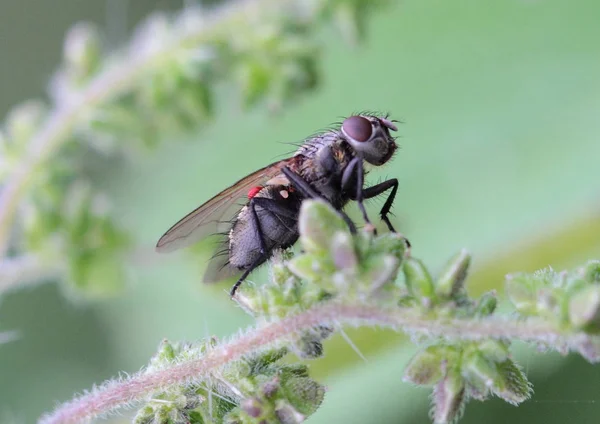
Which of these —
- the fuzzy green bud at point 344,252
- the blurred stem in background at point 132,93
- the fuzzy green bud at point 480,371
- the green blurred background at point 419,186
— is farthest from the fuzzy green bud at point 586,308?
the blurred stem in background at point 132,93

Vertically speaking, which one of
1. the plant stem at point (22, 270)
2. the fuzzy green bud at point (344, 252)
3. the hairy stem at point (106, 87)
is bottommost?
the fuzzy green bud at point (344, 252)

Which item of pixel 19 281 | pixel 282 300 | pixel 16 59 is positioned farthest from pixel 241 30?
pixel 16 59

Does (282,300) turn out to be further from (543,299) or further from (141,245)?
(141,245)

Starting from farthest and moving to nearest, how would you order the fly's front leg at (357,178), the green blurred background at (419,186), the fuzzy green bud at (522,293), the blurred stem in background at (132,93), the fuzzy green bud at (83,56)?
the fuzzy green bud at (83,56), the blurred stem in background at (132,93), the green blurred background at (419,186), the fly's front leg at (357,178), the fuzzy green bud at (522,293)

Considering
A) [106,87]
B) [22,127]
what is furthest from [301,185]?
[22,127]

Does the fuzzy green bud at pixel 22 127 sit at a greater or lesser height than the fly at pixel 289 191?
greater

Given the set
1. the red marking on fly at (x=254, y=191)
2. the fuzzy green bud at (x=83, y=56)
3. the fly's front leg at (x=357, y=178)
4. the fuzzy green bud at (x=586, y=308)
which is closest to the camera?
the fuzzy green bud at (x=586, y=308)

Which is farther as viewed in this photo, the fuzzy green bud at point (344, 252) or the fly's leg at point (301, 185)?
the fly's leg at point (301, 185)

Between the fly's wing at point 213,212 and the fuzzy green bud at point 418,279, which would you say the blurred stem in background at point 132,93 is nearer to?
the fly's wing at point 213,212
